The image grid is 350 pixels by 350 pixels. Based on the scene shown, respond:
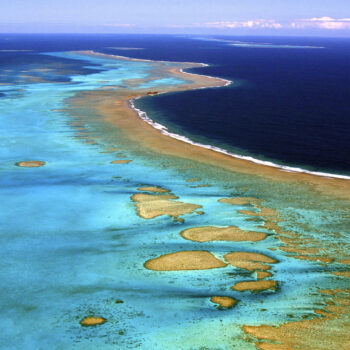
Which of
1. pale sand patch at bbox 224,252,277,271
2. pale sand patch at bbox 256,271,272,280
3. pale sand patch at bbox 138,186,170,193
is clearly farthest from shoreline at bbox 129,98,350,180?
pale sand patch at bbox 256,271,272,280

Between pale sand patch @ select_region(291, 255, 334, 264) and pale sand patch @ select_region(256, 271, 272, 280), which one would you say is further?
pale sand patch @ select_region(291, 255, 334, 264)

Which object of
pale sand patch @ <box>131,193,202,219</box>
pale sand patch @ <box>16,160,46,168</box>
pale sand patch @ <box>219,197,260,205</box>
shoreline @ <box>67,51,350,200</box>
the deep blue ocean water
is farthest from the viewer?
the deep blue ocean water

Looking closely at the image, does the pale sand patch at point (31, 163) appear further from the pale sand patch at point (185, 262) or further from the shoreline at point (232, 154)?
the pale sand patch at point (185, 262)

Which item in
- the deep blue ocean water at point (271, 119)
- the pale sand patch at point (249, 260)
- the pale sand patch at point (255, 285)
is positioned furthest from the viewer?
the deep blue ocean water at point (271, 119)

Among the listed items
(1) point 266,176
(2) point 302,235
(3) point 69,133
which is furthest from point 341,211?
(3) point 69,133

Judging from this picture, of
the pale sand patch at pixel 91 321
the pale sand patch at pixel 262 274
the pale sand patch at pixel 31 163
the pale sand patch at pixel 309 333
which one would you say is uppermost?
the pale sand patch at pixel 31 163

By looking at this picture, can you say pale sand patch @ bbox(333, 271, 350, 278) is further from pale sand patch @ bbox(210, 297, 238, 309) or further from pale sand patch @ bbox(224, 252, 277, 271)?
pale sand patch @ bbox(210, 297, 238, 309)

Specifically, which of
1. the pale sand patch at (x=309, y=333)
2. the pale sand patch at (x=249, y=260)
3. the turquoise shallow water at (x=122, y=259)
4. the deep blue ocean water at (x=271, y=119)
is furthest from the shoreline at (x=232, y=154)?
the pale sand patch at (x=309, y=333)
